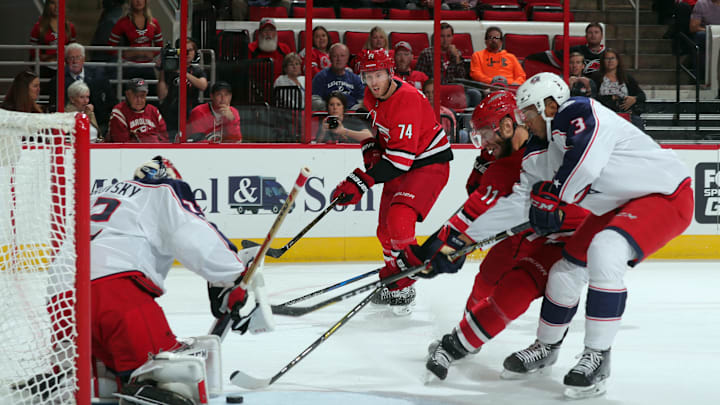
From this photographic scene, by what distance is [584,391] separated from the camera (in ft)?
9.52

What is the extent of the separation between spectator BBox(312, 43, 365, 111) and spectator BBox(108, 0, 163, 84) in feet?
3.46

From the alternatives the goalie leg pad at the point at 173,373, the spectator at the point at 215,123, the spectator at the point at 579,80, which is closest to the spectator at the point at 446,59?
the spectator at the point at 579,80

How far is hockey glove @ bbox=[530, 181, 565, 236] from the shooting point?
2.92 metres

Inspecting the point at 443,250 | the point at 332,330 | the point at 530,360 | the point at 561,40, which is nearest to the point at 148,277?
the point at 332,330

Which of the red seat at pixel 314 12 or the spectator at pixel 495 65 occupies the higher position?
the red seat at pixel 314 12

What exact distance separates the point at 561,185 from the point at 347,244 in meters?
3.25

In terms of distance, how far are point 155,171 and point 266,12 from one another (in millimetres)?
3533

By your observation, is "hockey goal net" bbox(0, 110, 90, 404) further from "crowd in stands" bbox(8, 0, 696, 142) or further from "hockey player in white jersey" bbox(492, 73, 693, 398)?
"crowd in stands" bbox(8, 0, 696, 142)

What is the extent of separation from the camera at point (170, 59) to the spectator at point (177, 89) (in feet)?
0.08

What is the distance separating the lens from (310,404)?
2811mm

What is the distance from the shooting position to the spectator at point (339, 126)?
5.96m

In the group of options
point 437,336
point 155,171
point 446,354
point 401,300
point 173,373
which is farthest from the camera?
point 401,300

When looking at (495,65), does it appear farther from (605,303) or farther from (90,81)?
(605,303)

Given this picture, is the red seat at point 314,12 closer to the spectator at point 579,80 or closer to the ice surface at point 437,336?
the spectator at point 579,80
